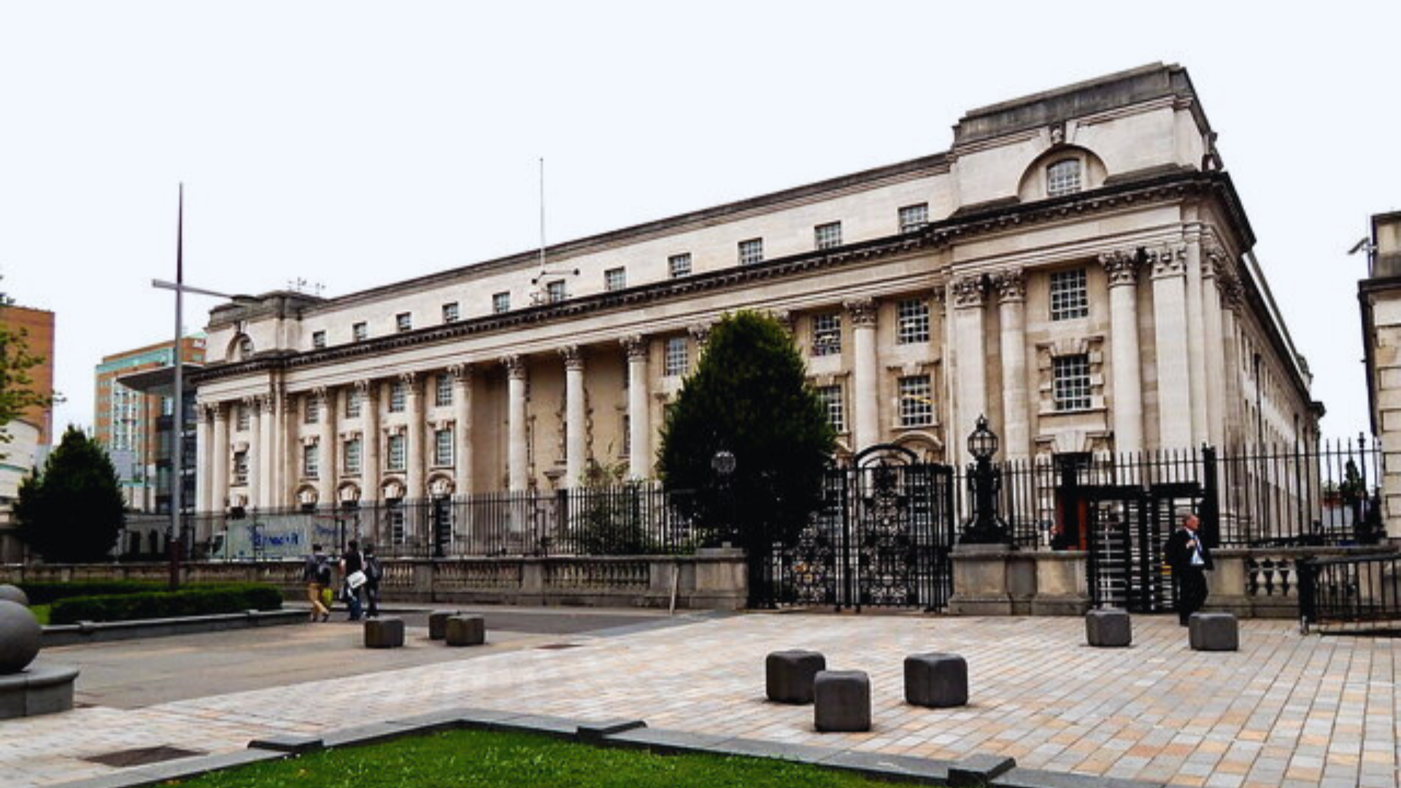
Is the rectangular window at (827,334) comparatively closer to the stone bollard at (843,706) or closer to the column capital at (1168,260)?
the column capital at (1168,260)

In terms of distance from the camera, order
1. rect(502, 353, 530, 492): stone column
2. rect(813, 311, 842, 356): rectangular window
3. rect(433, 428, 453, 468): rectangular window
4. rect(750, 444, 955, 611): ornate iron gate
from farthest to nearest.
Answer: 1. rect(433, 428, 453, 468): rectangular window
2. rect(502, 353, 530, 492): stone column
3. rect(813, 311, 842, 356): rectangular window
4. rect(750, 444, 955, 611): ornate iron gate

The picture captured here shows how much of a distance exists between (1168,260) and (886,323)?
1275cm

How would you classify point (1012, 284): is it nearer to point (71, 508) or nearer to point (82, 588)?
point (82, 588)

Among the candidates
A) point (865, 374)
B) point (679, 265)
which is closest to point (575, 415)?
point (679, 265)

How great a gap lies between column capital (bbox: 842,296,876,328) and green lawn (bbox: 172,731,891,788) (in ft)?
139

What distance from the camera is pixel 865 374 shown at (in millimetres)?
50625

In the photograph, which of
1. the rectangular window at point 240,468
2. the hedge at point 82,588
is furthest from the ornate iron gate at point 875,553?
the rectangular window at point 240,468

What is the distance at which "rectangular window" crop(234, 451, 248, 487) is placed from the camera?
79.3 meters

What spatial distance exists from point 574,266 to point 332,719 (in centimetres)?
5255

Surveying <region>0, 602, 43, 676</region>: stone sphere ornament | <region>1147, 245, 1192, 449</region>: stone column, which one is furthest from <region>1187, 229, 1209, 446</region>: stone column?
<region>0, 602, 43, 676</region>: stone sphere ornament

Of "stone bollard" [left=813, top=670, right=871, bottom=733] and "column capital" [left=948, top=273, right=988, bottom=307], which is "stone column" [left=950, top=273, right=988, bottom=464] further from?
"stone bollard" [left=813, top=670, right=871, bottom=733]

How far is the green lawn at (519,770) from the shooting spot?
7562mm

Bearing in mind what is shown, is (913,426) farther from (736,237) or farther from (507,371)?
(507,371)

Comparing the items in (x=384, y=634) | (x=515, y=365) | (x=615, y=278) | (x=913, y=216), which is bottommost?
(x=384, y=634)
